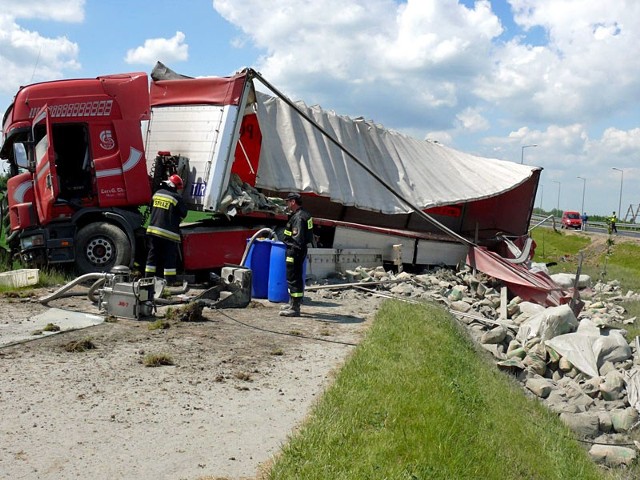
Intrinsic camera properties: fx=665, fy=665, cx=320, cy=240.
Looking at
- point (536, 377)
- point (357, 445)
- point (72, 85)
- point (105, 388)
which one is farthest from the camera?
point (72, 85)

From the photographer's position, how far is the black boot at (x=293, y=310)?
27.0 ft

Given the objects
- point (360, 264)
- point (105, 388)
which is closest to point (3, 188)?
point (360, 264)

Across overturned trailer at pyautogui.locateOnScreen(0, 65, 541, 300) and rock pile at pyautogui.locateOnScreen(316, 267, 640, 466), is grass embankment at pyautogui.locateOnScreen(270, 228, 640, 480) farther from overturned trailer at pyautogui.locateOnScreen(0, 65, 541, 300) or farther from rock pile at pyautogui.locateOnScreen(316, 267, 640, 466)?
overturned trailer at pyautogui.locateOnScreen(0, 65, 541, 300)

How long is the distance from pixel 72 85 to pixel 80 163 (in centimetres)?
119

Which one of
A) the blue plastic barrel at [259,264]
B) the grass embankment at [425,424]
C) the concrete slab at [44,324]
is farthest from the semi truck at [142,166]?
the grass embankment at [425,424]

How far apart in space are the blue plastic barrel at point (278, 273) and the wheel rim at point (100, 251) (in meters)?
2.70

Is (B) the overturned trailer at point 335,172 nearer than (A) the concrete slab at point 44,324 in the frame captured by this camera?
No

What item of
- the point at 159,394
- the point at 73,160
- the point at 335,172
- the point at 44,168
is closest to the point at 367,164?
the point at 335,172

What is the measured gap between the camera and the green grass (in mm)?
3782

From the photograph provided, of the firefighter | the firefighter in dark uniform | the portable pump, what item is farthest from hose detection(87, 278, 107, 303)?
the firefighter in dark uniform

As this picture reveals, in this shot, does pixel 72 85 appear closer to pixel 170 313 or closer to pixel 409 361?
pixel 170 313

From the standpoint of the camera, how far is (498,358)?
852 centimetres

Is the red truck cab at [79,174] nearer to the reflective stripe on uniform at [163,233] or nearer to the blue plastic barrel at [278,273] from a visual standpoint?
the reflective stripe on uniform at [163,233]

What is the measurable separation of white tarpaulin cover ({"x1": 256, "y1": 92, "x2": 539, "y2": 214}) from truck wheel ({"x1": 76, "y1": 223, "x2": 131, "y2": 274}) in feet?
8.51
